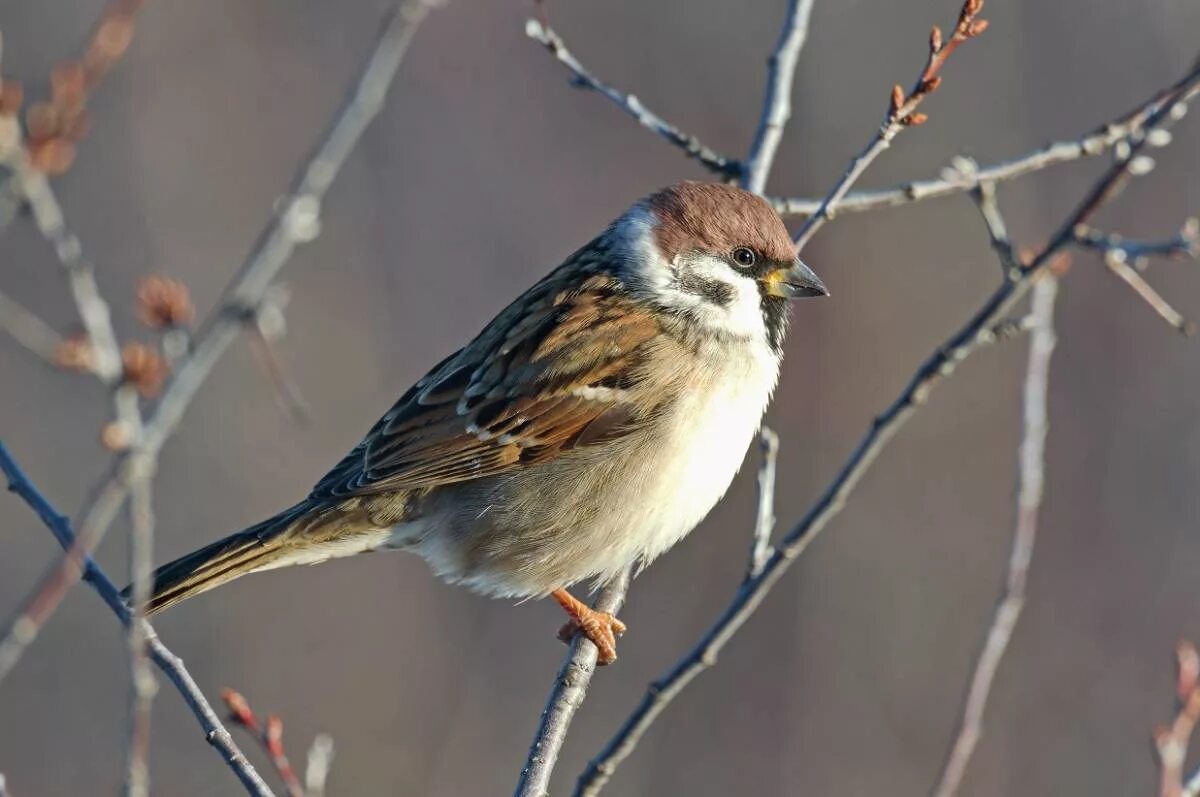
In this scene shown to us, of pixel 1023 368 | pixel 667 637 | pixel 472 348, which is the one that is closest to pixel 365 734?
pixel 667 637

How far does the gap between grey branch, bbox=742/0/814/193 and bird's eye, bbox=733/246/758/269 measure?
1.06 feet

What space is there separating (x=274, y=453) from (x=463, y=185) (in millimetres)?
1973

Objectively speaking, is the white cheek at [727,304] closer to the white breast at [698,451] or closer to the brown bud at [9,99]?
the white breast at [698,451]

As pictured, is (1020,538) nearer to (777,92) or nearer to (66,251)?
(777,92)

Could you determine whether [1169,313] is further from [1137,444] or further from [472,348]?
[1137,444]

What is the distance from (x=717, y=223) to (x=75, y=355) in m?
2.32

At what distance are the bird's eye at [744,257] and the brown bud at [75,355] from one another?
7.35 feet

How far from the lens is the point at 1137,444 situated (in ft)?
22.8

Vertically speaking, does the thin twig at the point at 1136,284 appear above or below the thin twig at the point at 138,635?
below

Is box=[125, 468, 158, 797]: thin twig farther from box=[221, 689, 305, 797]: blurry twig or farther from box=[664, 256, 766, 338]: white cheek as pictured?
box=[664, 256, 766, 338]: white cheek

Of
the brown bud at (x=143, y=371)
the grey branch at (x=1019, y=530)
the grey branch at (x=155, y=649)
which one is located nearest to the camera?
the brown bud at (x=143, y=371)

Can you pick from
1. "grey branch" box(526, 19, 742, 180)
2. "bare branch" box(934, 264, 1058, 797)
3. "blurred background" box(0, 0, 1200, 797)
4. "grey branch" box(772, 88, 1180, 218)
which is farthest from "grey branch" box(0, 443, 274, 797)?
"blurred background" box(0, 0, 1200, 797)

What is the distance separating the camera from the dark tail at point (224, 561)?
3631 mm

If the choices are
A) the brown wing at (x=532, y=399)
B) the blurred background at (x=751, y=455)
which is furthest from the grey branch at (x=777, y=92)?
the blurred background at (x=751, y=455)
